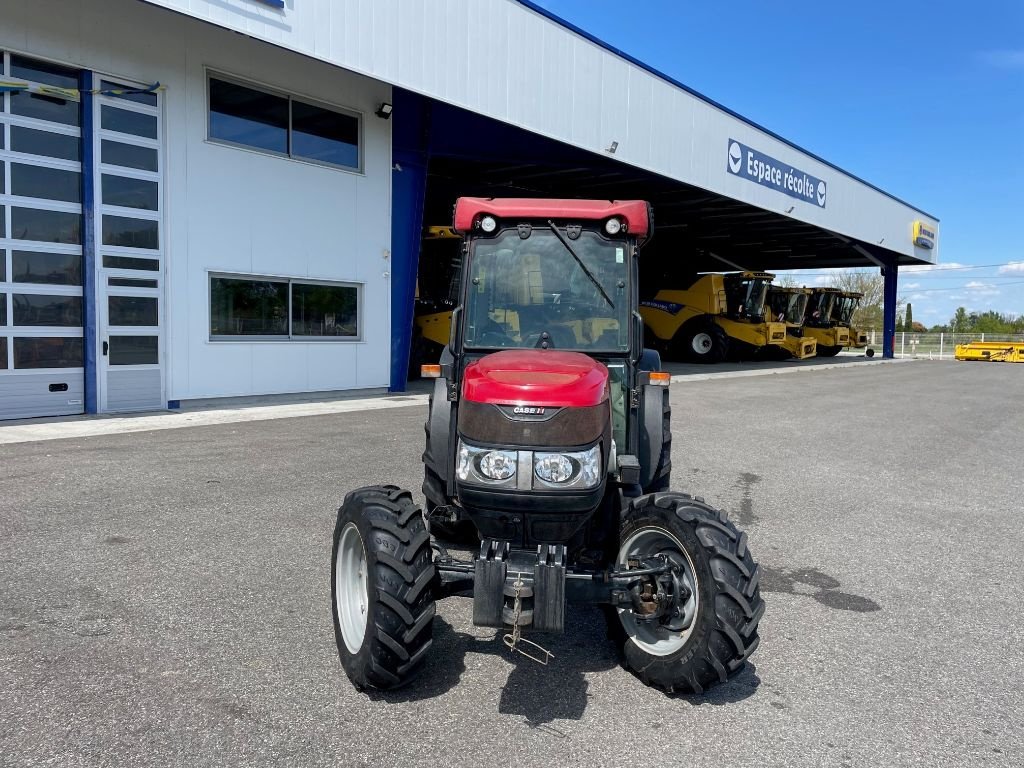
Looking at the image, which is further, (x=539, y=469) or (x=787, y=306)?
(x=787, y=306)

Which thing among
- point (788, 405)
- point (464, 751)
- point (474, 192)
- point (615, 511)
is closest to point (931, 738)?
point (615, 511)

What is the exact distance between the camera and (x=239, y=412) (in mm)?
11812

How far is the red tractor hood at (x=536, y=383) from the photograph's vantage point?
3.26m

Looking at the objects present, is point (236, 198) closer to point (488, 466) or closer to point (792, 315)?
point (488, 466)

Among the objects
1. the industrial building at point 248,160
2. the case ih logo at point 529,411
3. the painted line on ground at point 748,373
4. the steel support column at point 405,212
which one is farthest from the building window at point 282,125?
the case ih logo at point 529,411

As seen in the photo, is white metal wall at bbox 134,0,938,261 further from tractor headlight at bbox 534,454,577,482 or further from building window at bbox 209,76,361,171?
tractor headlight at bbox 534,454,577,482

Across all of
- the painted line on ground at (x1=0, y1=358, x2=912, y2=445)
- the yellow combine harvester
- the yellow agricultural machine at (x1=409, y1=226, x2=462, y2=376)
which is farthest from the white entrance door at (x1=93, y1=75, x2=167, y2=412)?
the yellow combine harvester

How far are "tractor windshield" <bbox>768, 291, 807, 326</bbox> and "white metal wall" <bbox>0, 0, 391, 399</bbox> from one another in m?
20.1

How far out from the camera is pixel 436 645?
383cm

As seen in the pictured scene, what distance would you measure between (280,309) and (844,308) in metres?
30.3

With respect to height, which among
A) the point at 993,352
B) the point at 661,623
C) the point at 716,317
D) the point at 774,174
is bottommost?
the point at 661,623

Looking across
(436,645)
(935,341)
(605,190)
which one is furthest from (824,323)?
(436,645)

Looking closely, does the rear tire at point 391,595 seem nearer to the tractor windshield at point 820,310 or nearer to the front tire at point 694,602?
the front tire at point 694,602

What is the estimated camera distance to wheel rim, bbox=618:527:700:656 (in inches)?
130
